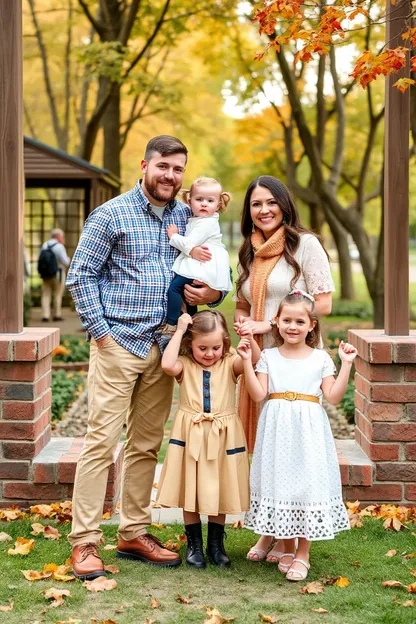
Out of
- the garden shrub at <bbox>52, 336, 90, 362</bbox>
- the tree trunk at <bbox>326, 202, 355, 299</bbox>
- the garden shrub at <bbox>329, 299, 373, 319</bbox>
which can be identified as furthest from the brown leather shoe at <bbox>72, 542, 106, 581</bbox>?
the tree trunk at <bbox>326, 202, 355, 299</bbox>

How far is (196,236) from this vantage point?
4316 millimetres

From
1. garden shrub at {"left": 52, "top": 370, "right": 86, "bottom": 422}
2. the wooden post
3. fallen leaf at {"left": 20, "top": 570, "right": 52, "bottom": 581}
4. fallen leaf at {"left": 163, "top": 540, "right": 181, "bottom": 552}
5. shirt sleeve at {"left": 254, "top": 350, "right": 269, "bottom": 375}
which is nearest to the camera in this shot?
fallen leaf at {"left": 20, "top": 570, "right": 52, "bottom": 581}

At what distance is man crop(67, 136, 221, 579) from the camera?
4.31 m

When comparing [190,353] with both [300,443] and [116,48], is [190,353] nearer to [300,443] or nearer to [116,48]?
[300,443]

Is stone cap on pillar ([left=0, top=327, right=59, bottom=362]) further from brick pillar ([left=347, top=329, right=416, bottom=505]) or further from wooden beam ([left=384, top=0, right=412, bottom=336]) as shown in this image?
wooden beam ([left=384, top=0, right=412, bottom=336])

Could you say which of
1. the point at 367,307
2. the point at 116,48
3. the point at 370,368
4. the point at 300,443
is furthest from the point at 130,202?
the point at 367,307

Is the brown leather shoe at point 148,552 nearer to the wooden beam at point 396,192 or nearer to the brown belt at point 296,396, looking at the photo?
the brown belt at point 296,396

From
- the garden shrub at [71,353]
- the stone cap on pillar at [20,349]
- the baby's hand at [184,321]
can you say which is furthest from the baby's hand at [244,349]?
the garden shrub at [71,353]

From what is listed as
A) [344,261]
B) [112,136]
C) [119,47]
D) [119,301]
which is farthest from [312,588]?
[344,261]

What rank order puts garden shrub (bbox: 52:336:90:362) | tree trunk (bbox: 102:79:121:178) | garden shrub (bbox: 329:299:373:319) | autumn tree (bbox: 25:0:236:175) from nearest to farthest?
garden shrub (bbox: 52:336:90:362) → autumn tree (bbox: 25:0:236:175) → tree trunk (bbox: 102:79:121:178) → garden shrub (bbox: 329:299:373:319)

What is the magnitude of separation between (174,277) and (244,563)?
4.80 ft

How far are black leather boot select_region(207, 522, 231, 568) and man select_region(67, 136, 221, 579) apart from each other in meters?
0.17

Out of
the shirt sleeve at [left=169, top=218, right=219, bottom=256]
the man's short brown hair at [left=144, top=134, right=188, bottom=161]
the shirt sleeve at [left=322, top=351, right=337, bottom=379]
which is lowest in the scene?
the shirt sleeve at [left=322, top=351, right=337, bottom=379]

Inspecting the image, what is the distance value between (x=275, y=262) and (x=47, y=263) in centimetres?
1255
